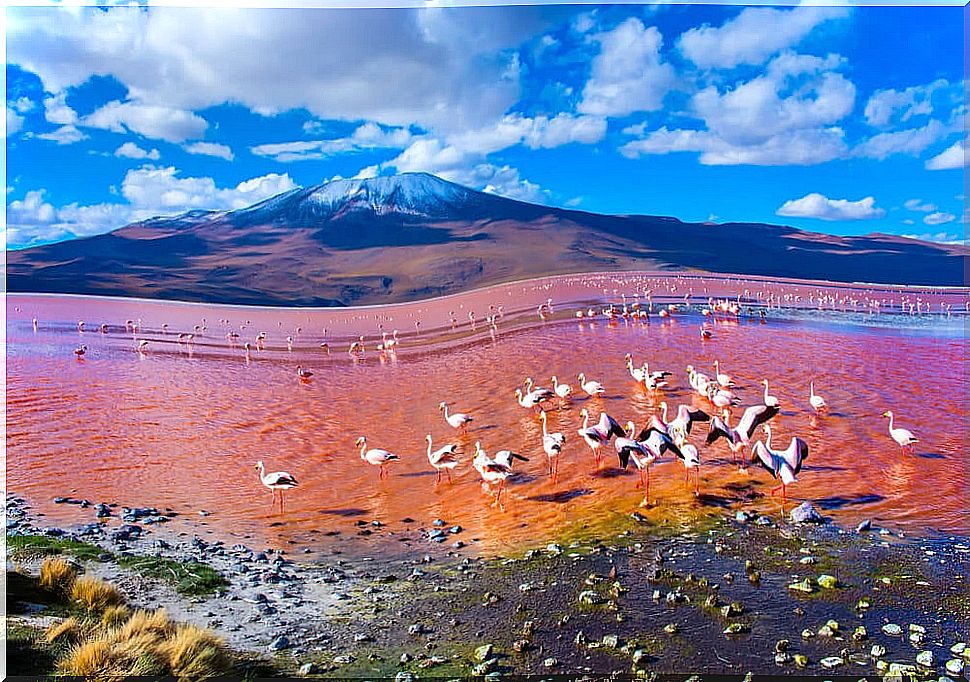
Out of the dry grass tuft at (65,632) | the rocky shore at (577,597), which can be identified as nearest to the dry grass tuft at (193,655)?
the rocky shore at (577,597)

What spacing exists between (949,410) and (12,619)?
10.2 metres

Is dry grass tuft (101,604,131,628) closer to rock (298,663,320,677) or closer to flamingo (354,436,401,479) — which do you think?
rock (298,663,320,677)

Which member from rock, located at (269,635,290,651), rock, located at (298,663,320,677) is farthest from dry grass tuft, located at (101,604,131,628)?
rock, located at (298,663,320,677)

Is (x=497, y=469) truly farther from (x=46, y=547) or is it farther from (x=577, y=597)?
(x=46, y=547)

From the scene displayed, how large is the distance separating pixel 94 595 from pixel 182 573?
25.7 inches

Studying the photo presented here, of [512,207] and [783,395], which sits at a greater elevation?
[512,207]

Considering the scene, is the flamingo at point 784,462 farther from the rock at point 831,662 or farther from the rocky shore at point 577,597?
the rock at point 831,662

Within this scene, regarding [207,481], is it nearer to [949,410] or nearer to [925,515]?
[925,515]

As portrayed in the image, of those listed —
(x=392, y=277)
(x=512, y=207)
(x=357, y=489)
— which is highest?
(x=512, y=207)

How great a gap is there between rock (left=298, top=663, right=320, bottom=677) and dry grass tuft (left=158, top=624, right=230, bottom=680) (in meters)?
0.40

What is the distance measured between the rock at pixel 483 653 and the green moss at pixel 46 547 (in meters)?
3.28

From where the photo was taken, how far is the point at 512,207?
3039 centimetres

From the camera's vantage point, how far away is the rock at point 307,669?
3564mm

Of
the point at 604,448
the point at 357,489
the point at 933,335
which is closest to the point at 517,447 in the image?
the point at 604,448
